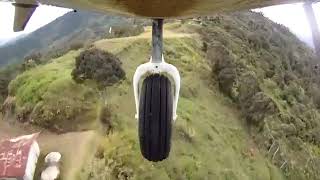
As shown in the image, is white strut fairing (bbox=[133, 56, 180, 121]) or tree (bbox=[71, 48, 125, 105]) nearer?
white strut fairing (bbox=[133, 56, 180, 121])

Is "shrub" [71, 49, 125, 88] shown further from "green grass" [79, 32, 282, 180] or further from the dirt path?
the dirt path

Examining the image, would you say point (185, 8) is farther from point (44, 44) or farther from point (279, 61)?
point (44, 44)

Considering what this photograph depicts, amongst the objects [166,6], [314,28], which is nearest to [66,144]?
[166,6]

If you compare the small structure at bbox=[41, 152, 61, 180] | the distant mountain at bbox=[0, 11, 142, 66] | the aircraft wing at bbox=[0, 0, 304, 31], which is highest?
the aircraft wing at bbox=[0, 0, 304, 31]

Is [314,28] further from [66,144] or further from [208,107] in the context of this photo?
[208,107]

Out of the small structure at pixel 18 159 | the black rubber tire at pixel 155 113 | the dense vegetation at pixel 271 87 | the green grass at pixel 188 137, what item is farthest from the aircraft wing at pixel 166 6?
the dense vegetation at pixel 271 87

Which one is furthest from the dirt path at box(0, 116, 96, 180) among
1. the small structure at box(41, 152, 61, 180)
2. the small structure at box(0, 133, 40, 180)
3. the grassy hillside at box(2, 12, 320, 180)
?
the small structure at box(0, 133, 40, 180)

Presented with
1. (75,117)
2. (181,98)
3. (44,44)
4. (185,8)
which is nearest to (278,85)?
(181,98)
